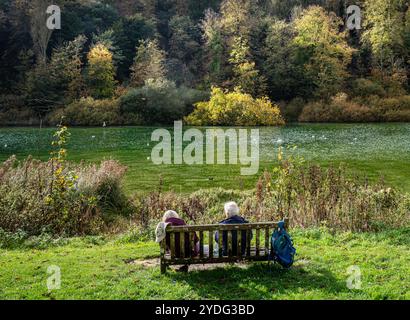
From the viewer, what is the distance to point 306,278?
6402mm

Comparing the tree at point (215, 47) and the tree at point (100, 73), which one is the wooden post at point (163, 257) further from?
the tree at point (215, 47)

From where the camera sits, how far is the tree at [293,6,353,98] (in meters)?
48.7

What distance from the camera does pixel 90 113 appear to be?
43031 mm

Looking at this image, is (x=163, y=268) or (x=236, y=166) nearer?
(x=163, y=268)

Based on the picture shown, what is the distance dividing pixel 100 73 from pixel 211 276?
43.0m

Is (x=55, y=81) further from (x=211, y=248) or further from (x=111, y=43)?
(x=211, y=248)

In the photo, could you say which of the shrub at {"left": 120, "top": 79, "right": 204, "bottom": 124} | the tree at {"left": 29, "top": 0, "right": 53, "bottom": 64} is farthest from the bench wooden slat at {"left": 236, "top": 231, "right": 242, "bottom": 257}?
the tree at {"left": 29, "top": 0, "right": 53, "bottom": 64}

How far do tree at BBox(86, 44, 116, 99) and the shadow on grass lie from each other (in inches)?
1687

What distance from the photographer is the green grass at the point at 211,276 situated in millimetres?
5848

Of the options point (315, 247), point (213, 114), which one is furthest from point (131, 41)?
point (315, 247)

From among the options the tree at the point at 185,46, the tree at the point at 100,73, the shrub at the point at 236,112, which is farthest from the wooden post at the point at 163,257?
the tree at the point at 185,46

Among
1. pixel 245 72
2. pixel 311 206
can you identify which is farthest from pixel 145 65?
pixel 311 206

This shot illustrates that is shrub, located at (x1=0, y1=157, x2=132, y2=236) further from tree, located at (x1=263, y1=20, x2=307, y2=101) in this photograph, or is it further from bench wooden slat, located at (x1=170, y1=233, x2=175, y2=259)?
tree, located at (x1=263, y1=20, x2=307, y2=101)
